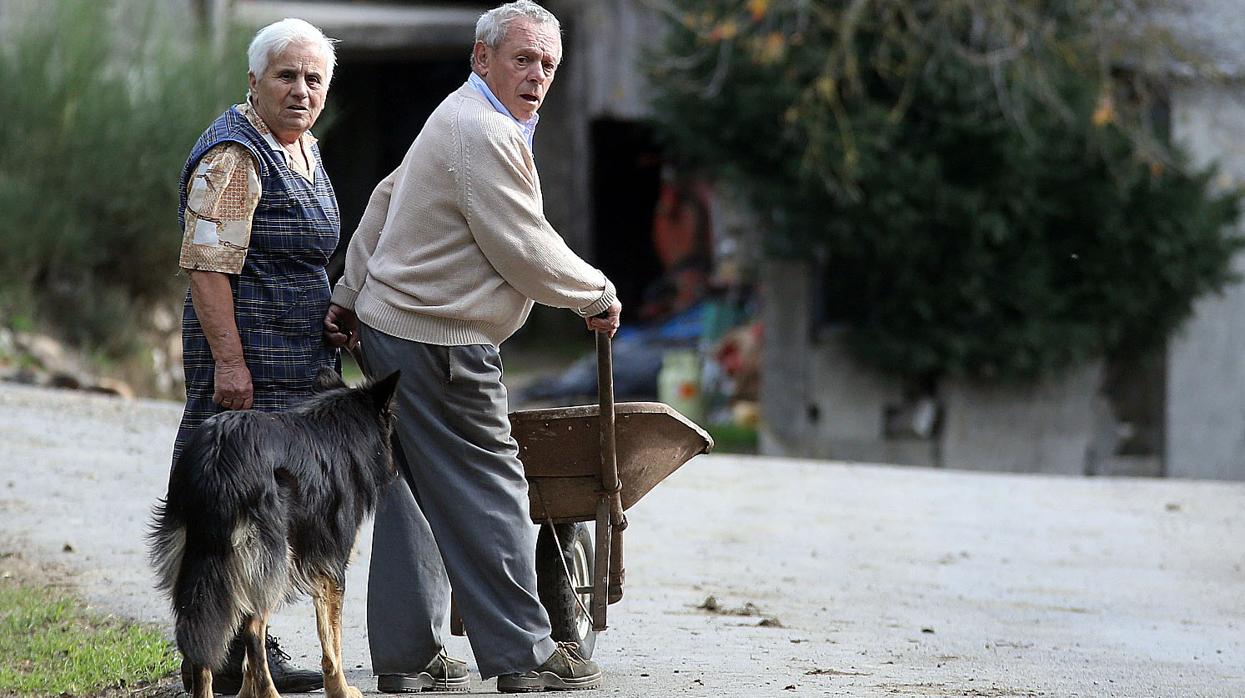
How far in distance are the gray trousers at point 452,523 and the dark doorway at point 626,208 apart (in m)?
16.0

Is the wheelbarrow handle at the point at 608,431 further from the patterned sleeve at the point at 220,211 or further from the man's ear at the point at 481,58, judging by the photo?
the patterned sleeve at the point at 220,211

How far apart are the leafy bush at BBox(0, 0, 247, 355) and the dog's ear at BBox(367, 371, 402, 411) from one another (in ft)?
25.4

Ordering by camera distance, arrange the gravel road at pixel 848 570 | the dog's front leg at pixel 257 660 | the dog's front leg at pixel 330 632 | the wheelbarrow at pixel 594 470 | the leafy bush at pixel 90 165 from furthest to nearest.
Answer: the leafy bush at pixel 90 165 < the gravel road at pixel 848 570 < the wheelbarrow at pixel 594 470 < the dog's front leg at pixel 330 632 < the dog's front leg at pixel 257 660

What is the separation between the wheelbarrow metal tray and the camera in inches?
166

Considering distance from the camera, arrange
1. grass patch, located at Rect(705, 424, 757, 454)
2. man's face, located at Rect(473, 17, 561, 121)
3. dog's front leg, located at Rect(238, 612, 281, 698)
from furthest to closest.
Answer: grass patch, located at Rect(705, 424, 757, 454), man's face, located at Rect(473, 17, 561, 121), dog's front leg, located at Rect(238, 612, 281, 698)

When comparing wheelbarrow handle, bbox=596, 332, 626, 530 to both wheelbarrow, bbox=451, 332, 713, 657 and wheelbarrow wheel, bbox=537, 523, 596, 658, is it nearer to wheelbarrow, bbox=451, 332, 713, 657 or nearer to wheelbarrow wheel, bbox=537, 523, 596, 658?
wheelbarrow, bbox=451, 332, 713, 657

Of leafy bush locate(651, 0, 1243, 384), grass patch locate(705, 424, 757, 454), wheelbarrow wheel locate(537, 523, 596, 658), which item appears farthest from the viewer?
grass patch locate(705, 424, 757, 454)

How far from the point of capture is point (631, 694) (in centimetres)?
410

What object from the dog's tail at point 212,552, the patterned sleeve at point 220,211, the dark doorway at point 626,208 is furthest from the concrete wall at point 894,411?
the dog's tail at point 212,552

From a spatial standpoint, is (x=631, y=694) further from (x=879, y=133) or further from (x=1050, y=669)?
A: (x=879, y=133)

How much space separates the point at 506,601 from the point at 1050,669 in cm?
191

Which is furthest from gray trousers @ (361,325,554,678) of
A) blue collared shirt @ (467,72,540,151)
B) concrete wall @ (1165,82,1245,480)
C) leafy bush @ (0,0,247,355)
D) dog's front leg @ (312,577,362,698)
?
concrete wall @ (1165,82,1245,480)

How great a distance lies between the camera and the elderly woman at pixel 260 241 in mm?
3803

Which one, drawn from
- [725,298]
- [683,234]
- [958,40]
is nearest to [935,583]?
[958,40]
